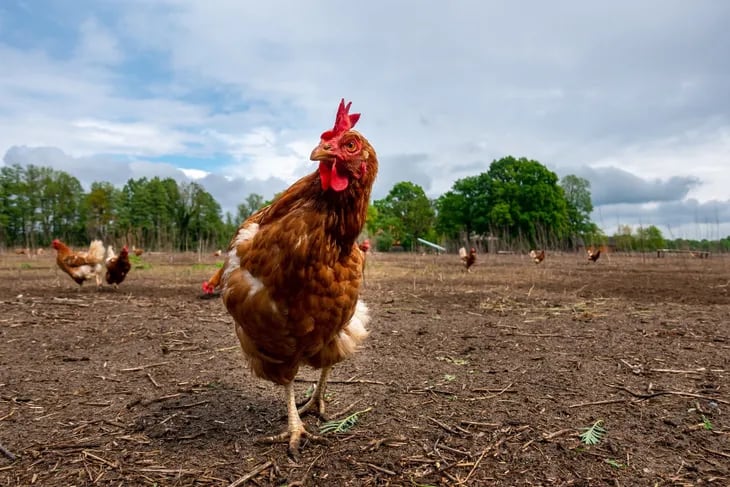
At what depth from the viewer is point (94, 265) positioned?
1167cm

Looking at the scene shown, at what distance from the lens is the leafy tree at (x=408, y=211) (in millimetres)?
62844

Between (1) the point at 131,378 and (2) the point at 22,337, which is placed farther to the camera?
(2) the point at 22,337

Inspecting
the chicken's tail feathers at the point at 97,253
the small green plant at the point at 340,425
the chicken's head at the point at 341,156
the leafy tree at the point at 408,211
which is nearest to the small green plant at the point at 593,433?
the small green plant at the point at 340,425

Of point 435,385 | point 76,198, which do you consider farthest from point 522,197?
point 76,198

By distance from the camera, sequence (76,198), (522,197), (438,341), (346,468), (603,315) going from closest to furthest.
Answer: (346,468)
(438,341)
(603,315)
(522,197)
(76,198)

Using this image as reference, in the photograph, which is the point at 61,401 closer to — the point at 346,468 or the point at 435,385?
the point at 346,468

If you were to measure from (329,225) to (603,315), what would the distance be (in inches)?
247

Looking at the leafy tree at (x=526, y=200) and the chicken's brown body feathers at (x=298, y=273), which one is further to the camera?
the leafy tree at (x=526, y=200)

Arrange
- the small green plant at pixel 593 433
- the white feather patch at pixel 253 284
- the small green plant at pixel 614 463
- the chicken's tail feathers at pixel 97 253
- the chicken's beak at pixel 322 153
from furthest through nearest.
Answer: the chicken's tail feathers at pixel 97 253 < the small green plant at pixel 593 433 < the white feather patch at pixel 253 284 < the small green plant at pixel 614 463 < the chicken's beak at pixel 322 153

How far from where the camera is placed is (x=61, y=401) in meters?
3.53

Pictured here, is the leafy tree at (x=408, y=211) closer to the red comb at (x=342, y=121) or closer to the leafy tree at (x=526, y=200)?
the leafy tree at (x=526, y=200)

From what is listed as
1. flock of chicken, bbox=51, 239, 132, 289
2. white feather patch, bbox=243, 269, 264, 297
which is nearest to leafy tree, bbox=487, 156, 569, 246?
flock of chicken, bbox=51, 239, 132, 289

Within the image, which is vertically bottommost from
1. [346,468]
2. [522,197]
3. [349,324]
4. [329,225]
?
[346,468]

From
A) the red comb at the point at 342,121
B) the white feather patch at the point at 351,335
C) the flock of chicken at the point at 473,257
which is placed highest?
the red comb at the point at 342,121
